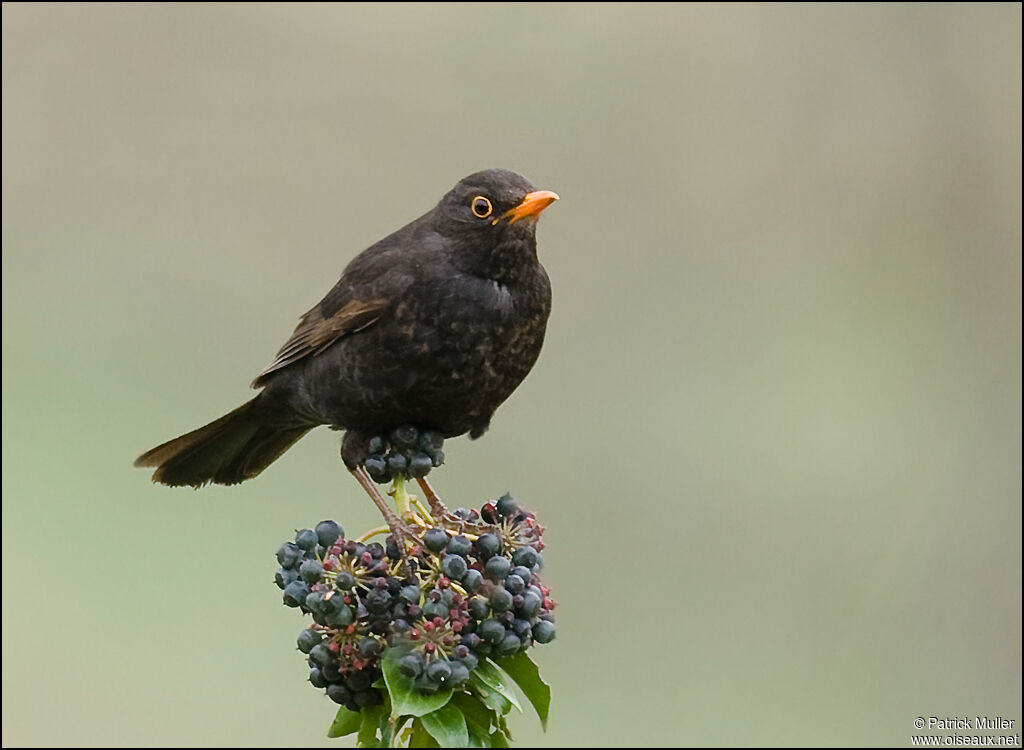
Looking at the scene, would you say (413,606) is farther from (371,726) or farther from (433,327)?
(433,327)

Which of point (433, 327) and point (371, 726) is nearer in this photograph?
point (371, 726)

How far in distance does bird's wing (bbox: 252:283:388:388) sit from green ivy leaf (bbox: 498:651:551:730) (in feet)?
3.40

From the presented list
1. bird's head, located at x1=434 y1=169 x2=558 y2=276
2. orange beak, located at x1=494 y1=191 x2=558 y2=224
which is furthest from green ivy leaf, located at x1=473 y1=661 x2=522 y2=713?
orange beak, located at x1=494 y1=191 x2=558 y2=224

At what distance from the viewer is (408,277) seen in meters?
3.18

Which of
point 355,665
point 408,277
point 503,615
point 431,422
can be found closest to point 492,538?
point 503,615

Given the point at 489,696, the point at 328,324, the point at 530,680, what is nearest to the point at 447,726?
the point at 489,696

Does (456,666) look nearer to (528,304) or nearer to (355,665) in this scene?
(355,665)

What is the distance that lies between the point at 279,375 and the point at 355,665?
124 centimetres

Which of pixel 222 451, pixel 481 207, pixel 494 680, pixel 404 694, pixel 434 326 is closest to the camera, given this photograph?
pixel 404 694

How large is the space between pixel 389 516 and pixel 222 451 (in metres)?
0.92

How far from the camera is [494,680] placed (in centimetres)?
244

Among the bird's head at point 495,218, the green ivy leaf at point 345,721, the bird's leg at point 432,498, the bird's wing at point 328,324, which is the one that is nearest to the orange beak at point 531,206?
the bird's head at point 495,218

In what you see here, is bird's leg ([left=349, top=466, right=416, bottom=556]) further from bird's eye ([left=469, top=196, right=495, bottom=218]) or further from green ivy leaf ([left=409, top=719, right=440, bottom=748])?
bird's eye ([left=469, top=196, right=495, bottom=218])

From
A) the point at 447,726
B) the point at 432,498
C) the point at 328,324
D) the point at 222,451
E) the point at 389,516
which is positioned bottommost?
the point at 447,726
